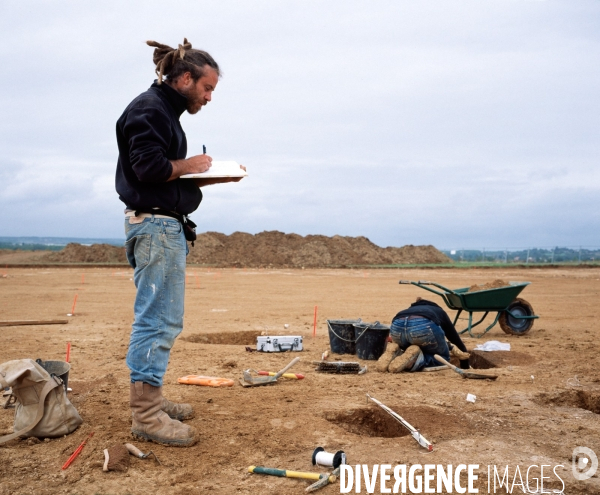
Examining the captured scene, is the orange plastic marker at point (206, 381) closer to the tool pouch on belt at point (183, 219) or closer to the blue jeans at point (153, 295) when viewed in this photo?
the blue jeans at point (153, 295)

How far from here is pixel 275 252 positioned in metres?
49.8

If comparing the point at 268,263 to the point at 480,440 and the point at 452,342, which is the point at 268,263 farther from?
the point at 480,440

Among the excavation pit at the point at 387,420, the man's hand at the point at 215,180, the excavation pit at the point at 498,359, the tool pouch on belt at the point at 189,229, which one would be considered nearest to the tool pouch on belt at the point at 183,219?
the tool pouch on belt at the point at 189,229

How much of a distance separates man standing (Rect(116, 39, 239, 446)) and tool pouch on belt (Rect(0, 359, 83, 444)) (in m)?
0.54

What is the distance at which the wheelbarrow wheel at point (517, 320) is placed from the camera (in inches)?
389

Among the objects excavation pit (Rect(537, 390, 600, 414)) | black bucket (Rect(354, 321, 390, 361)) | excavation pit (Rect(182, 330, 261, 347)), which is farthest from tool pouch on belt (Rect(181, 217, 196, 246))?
excavation pit (Rect(182, 330, 261, 347))

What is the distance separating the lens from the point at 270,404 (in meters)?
4.86

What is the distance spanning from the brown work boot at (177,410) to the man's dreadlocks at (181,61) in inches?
92.3

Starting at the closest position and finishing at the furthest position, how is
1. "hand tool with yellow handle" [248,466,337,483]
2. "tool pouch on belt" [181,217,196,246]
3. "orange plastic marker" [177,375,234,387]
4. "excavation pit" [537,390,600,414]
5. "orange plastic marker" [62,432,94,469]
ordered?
"hand tool with yellow handle" [248,466,337,483], "orange plastic marker" [62,432,94,469], "tool pouch on belt" [181,217,196,246], "excavation pit" [537,390,600,414], "orange plastic marker" [177,375,234,387]

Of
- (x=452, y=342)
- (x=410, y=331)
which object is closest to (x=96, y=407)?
(x=410, y=331)

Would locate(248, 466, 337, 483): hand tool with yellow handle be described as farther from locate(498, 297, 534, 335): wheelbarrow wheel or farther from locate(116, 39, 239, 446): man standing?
locate(498, 297, 534, 335): wheelbarrow wheel

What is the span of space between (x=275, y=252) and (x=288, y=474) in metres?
46.5

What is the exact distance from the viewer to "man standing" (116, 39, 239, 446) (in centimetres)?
362

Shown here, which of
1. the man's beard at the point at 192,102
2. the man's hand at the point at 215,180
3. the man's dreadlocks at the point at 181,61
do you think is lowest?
the man's hand at the point at 215,180
